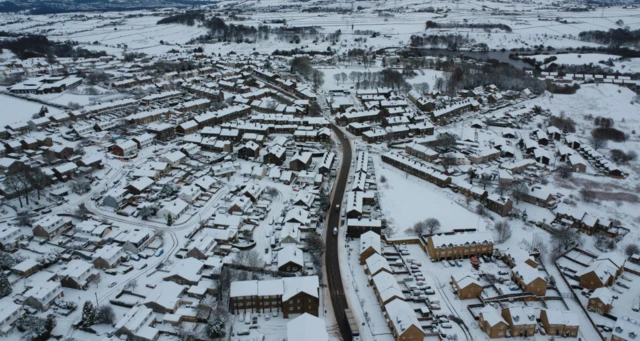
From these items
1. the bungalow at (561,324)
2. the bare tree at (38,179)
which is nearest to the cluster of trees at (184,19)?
the bare tree at (38,179)

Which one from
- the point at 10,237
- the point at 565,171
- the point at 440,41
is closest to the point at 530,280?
the point at 565,171

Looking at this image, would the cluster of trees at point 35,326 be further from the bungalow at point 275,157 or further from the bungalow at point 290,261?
the bungalow at point 275,157

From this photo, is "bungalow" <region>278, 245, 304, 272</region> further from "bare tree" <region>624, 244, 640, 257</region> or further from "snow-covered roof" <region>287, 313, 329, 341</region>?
"bare tree" <region>624, 244, 640, 257</region>

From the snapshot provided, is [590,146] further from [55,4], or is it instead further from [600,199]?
[55,4]

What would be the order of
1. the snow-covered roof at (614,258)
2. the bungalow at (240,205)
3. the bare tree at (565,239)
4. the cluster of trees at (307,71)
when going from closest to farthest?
the snow-covered roof at (614,258), the bare tree at (565,239), the bungalow at (240,205), the cluster of trees at (307,71)

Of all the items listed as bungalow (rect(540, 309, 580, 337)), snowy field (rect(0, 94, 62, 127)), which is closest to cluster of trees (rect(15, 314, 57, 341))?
bungalow (rect(540, 309, 580, 337))
